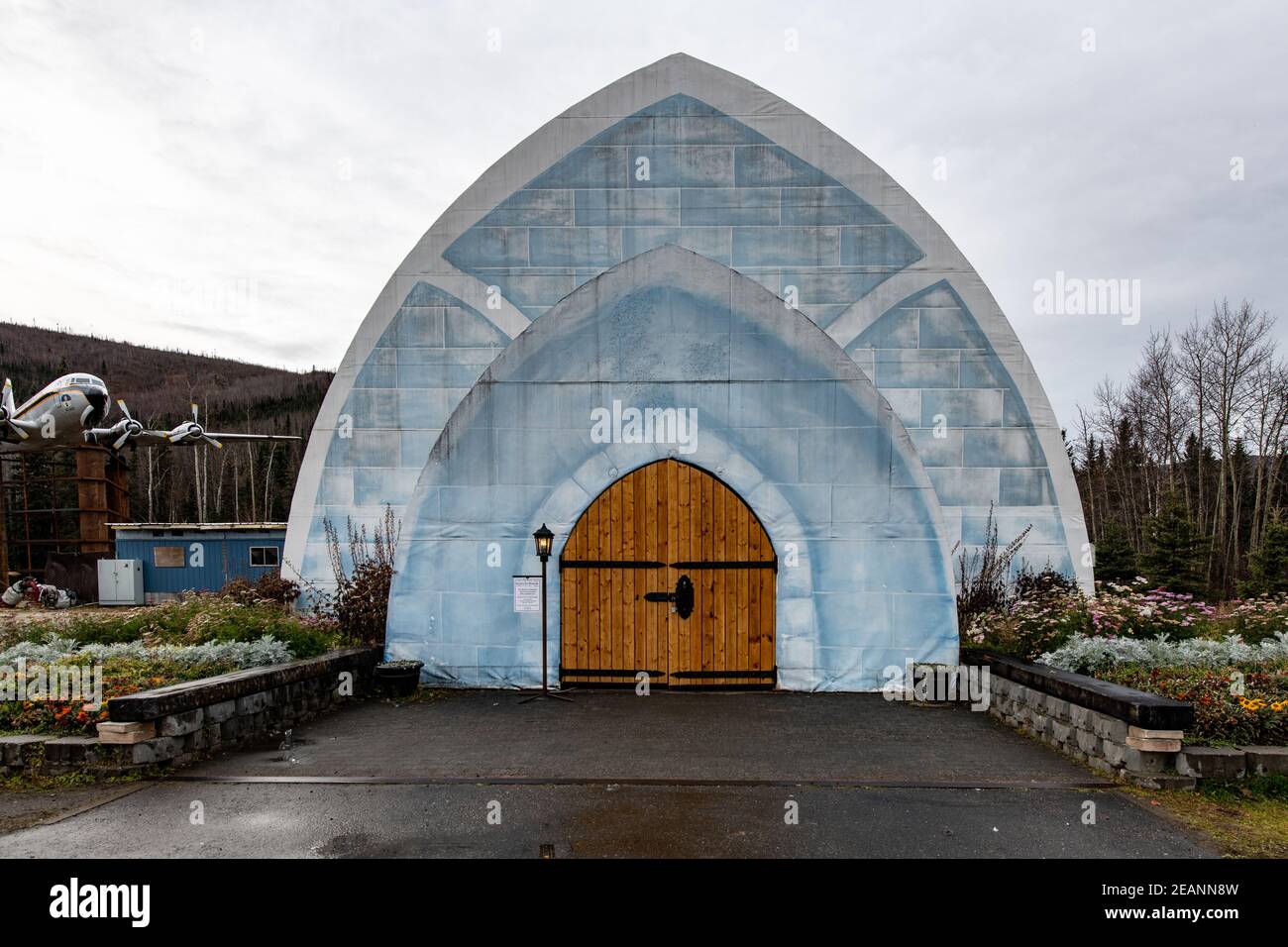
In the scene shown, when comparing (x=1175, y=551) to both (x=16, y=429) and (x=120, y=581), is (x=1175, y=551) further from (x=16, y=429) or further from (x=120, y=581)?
(x=16, y=429)

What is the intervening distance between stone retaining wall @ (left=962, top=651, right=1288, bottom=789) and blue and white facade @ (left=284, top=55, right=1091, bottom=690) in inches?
85.7

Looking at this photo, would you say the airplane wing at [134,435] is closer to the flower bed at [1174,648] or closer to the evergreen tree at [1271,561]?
the flower bed at [1174,648]

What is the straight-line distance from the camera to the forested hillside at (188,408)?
184ft

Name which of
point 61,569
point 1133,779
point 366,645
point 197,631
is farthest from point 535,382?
point 61,569

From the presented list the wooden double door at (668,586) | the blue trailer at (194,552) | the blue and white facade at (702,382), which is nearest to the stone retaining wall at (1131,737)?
the blue and white facade at (702,382)

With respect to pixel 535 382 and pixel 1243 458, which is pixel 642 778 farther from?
pixel 1243 458

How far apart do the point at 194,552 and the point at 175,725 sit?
23.2m

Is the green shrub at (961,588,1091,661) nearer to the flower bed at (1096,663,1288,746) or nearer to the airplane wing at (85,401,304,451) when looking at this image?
the flower bed at (1096,663,1288,746)

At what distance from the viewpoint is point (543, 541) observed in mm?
9305

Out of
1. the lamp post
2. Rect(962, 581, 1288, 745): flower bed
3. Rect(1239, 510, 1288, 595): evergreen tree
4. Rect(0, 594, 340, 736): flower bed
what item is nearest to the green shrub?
Rect(962, 581, 1288, 745): flower bed

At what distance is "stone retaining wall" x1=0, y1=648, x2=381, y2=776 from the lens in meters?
6.42

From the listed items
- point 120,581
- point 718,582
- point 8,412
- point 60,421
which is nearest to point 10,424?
point 8,412

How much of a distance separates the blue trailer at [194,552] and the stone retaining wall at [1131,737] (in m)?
25.0

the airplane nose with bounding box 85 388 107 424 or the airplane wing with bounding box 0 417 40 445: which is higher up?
the airplane nose with bounding box 85 388 107 424
